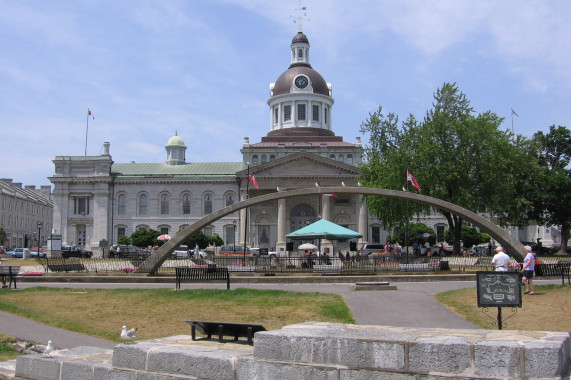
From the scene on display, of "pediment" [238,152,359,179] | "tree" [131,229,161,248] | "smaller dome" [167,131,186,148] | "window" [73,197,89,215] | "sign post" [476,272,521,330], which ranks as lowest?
"sign post" [476,272,521,330]

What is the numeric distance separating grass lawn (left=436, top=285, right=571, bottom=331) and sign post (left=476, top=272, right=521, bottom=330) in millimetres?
2264

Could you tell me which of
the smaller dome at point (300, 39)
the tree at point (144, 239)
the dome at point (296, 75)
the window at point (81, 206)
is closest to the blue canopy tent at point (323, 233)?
the tree at point (144, 239)

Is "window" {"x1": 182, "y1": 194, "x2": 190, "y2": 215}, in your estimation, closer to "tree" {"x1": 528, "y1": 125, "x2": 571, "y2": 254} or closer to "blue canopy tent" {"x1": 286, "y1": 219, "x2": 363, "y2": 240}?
"tree" {"x1": 528, "y1": 125, "x2": 571, "y2": 254}

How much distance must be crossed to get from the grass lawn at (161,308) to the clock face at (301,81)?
210 feet

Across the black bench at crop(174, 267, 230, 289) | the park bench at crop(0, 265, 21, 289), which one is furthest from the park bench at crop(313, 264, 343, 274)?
the park bench at crop(0, 265, 21, 289)

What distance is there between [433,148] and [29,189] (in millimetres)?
85025

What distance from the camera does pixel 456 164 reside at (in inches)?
1789

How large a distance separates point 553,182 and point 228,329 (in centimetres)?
Result: 5249

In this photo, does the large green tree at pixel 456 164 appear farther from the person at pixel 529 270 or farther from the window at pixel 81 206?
the window at pixel 81 206

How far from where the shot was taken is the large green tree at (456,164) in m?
45.2

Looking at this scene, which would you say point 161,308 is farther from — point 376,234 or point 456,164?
point 376,234

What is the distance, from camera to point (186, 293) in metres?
19.5

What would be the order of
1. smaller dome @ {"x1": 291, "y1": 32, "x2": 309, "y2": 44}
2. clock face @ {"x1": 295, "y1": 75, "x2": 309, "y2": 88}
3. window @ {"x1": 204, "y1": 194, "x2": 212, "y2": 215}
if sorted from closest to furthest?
window @ {"x1": 204, "y1": 194, "x2": 212, "y2": 215}, clock face @ {"x1": 295, "y1": 75, "x2": 309, "y2": 88}, smaller dome @ {"x1": 291, "y1": 32, "x2": 309, "y2": 44}

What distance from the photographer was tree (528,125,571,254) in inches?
2152
